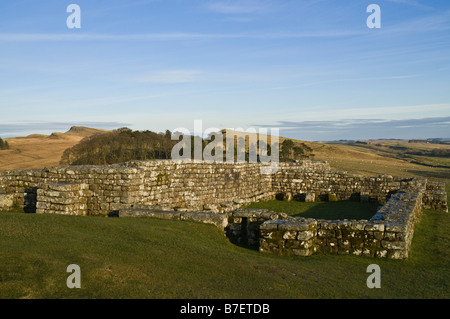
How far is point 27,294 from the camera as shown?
5.50 metres

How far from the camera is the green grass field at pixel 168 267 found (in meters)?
6.05

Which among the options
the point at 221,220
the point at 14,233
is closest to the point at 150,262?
the point at 14,233

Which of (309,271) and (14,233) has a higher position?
(14,233)

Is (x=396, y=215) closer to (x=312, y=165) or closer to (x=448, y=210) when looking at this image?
(x=448, y=210)

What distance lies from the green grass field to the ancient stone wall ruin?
58 cm

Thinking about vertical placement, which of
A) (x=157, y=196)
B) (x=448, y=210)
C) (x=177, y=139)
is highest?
(x=177, y=139)

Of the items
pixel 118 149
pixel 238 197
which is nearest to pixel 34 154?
pixel 118 149

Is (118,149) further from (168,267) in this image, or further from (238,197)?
(168,267)

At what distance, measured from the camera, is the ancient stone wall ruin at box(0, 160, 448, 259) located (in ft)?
32.3

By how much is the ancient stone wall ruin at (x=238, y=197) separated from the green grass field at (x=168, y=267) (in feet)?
1.89

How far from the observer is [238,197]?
19.5 m

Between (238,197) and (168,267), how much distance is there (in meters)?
12.4
